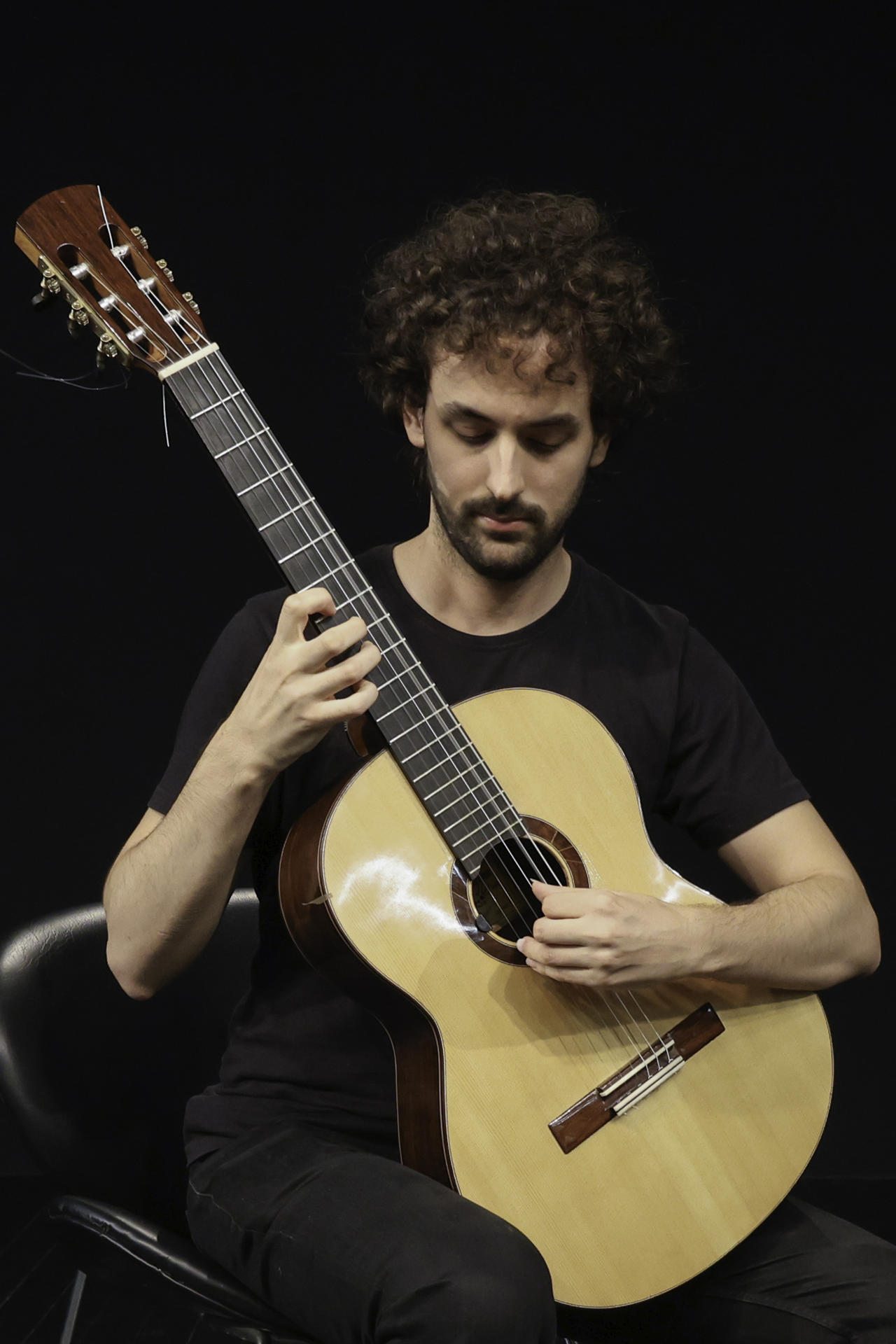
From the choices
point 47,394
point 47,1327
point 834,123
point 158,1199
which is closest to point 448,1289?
point 158,1199

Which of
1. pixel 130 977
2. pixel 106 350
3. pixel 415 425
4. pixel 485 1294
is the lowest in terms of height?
pixel 485 1294

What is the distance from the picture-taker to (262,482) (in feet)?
5.23

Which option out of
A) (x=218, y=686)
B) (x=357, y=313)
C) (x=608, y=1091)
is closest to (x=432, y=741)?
(x=218, y=686)

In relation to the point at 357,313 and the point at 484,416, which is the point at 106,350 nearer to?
the point at 484,416

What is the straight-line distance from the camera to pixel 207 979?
6.31 ft

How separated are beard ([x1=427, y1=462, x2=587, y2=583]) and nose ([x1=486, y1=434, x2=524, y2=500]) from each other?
23 millimetres

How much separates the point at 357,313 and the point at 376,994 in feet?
6.99

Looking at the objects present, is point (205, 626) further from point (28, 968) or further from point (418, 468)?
point (28, 968)

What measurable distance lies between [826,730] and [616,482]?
0.81m

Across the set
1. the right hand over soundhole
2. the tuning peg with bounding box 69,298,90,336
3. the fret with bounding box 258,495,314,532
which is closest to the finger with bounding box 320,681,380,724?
the right hand over soundhole

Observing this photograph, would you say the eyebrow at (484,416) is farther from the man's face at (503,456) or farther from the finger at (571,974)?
the finger at (571,974)

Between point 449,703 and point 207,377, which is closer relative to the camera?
point 207,377

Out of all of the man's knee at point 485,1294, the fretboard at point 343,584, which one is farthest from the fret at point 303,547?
the man's knee at point 485,1294

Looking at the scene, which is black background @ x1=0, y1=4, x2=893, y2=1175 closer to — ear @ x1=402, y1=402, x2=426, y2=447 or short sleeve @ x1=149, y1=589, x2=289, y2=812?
ear @ x1=402, y1=402, x2=426, y2=447
